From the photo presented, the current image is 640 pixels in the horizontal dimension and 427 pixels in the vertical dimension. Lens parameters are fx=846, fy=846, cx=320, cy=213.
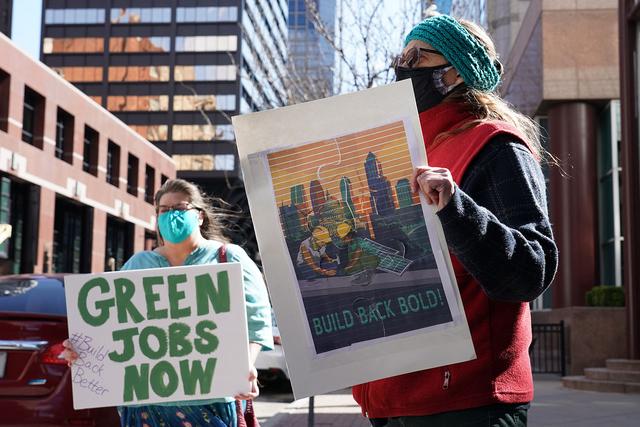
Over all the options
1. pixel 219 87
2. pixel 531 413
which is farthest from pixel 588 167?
pixel 219 87

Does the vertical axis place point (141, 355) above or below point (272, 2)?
below

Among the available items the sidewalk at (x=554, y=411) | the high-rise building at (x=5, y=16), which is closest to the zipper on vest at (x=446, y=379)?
the sidewalk at (x=554, y=411)

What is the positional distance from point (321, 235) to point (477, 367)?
496mm

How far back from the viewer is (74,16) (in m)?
96.2

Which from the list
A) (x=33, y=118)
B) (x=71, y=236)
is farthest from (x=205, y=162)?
(x=33, y=118)

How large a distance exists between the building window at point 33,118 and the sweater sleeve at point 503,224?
44.3 metres

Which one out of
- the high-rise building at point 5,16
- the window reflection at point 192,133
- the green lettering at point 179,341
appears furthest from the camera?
the window reflection at point 192,133

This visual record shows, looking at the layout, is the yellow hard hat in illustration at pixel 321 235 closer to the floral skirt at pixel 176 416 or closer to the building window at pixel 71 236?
the floral skirt at pixel 176 416

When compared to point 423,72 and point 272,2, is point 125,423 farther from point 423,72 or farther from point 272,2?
point 272,2

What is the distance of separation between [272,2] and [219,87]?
21.8m

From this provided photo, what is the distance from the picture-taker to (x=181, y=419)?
373cm

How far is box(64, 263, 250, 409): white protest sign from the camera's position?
3.14 metres

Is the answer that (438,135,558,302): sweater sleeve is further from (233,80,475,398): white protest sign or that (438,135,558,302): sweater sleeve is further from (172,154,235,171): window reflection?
(172,154,235,171): window reflection

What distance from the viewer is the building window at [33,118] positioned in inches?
1722
